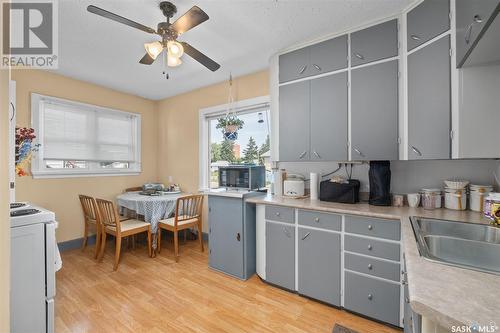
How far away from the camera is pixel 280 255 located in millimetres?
2205

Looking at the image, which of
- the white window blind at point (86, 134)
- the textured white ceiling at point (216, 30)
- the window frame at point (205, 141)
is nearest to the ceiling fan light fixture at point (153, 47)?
the textured white ceiling at point (216, 30)

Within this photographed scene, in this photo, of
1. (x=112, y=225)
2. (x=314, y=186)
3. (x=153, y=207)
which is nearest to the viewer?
(x=314, y=186)

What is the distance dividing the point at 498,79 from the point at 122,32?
9.72 feet

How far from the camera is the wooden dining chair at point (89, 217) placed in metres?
2.89

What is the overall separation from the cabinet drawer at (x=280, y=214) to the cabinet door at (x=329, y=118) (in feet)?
1.99

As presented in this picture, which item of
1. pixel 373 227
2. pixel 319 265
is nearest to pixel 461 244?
pixel 373 227

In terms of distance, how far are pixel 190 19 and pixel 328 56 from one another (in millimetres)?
1335

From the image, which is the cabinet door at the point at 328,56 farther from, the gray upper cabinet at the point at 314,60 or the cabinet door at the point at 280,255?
the cabinet door at the point at 280,255

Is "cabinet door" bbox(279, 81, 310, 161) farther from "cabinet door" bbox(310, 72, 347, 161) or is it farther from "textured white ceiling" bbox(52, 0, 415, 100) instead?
"textured white ceiling" bbox(52, 0, 415, 100)

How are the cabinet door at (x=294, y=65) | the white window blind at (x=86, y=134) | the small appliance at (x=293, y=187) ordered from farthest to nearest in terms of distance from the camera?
1. the white window blind at (x=86, y=134)
2. the small appliance at (x=293, y=187)
3. the cabinet door at (x=294, y=65)

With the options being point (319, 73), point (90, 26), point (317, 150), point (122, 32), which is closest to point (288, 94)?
point (319, 73)

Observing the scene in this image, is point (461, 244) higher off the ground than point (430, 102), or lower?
lower

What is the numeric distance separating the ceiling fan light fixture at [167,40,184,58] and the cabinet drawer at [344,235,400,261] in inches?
81.2

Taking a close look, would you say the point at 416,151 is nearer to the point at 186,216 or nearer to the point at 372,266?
the point at 372,266
